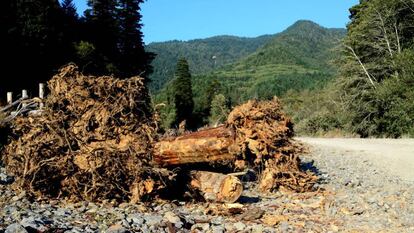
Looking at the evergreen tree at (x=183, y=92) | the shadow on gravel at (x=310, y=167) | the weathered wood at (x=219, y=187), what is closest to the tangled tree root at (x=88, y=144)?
the weathered wood at (x=219, y=187)

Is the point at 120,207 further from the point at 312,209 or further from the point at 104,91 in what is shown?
the point at 312,209

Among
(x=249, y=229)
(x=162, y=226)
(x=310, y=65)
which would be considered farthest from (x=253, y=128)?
(x=310, y=65)

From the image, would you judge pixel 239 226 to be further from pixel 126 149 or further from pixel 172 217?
pixel 126 149

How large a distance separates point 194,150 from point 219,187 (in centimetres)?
83

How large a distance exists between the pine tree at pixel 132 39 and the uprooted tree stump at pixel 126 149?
1265 inches

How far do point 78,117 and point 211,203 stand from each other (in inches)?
107

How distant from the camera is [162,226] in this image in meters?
6.69

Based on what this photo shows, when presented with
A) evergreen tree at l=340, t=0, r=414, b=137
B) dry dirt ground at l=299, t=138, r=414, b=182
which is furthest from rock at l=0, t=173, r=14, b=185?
evergreen tree at l=340, t=0, r=414, b=137

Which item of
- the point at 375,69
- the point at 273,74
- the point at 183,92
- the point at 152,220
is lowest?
the point at 152,220

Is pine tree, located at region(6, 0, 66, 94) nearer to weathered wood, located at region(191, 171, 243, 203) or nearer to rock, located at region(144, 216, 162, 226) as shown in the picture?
weathered wood, located at region(191, 171, 243, 203)

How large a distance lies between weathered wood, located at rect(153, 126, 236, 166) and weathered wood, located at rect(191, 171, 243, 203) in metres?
0.39

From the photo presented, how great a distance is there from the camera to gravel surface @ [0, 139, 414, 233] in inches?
253

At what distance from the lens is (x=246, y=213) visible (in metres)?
7.69

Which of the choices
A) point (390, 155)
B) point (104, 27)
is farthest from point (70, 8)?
point (390, 155)
